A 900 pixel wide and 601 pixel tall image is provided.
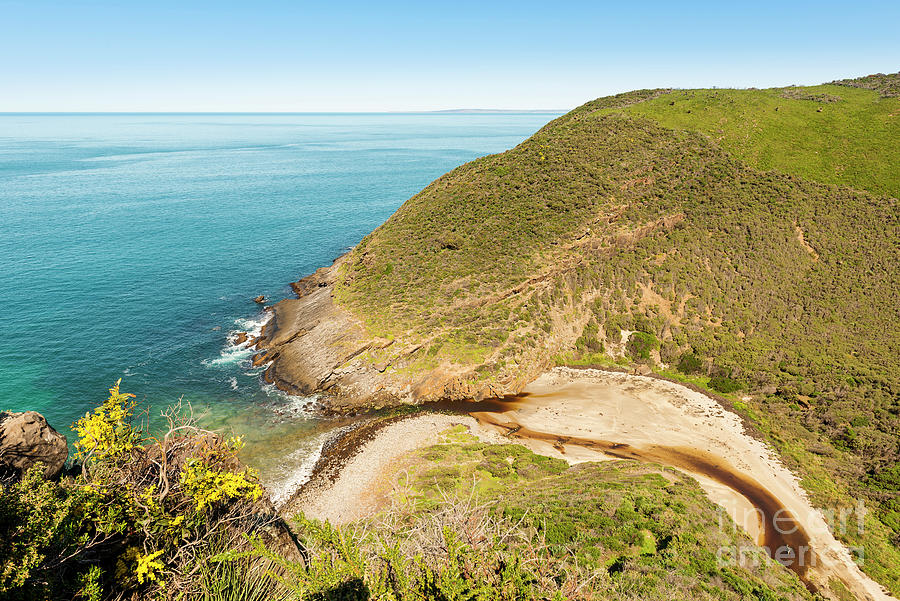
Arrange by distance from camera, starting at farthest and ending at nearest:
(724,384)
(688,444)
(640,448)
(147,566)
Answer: (724,384), (688,444), (640,448), (147,566)

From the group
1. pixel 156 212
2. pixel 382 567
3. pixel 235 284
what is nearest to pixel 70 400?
pixel 235 284

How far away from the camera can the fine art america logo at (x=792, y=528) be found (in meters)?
24.9

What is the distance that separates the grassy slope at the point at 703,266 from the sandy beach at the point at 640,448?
3.03 m

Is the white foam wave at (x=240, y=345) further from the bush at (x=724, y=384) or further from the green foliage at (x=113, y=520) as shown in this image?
the bush at (x=724, y=384)

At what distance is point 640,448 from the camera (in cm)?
3594

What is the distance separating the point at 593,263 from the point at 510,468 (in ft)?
105

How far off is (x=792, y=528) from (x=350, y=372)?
38.6 m

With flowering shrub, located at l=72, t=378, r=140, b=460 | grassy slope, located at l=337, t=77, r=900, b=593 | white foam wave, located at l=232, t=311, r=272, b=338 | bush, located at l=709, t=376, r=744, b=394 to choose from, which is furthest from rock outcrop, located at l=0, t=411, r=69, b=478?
bush, located at l=709, t=376, r=744, b=394

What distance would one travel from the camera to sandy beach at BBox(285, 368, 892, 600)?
26953 mm

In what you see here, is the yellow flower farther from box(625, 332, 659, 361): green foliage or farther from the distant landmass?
box(625, 332, 659, 361): green foliage

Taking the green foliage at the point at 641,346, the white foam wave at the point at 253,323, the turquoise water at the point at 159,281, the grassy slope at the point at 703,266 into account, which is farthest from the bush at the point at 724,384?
the white foam wave at the point at 253,323

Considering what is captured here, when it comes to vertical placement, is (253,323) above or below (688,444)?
above

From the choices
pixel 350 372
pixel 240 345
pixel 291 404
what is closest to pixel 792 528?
pixel 350 372

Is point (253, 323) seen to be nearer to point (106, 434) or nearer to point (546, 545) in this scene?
point (106, 434)
